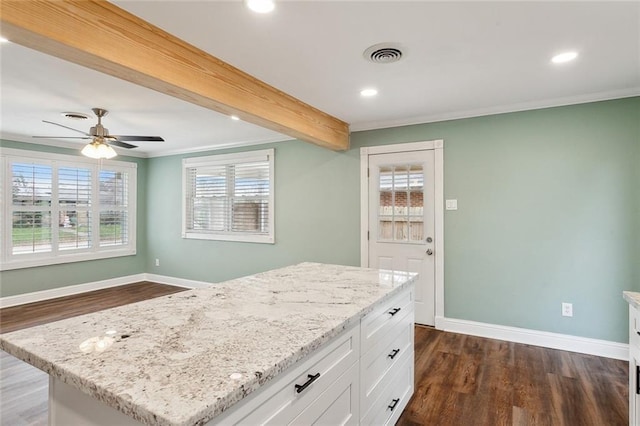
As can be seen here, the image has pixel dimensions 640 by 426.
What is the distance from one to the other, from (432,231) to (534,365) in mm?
1551

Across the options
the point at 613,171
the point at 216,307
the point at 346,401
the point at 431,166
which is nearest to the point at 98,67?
the point at 216,307

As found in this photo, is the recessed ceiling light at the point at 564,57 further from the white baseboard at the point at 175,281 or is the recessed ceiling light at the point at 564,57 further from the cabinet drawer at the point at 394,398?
the white baseboard at the point at 175,281

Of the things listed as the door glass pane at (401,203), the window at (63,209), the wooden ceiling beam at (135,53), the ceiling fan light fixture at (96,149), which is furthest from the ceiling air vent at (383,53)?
the window at (63,209)

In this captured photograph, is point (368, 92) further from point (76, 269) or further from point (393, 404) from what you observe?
point (76, 269)

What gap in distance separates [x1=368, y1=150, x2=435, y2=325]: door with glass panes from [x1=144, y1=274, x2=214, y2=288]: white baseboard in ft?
10.2

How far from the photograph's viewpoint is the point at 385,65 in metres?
2.45

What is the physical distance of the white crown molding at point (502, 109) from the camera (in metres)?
3.00

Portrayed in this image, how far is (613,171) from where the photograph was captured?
3.03 metres

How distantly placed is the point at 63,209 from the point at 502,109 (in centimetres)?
624

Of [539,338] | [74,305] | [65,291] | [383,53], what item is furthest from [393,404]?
[65,291]

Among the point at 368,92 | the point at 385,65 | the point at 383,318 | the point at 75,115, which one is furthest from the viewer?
the point at 75,115

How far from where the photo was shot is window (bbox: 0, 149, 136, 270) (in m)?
4.69

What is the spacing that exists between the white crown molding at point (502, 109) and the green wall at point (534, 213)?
5cm

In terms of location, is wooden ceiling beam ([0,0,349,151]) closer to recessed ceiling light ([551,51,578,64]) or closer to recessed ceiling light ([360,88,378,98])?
recessed ceiling light ([360,88,378,98])
